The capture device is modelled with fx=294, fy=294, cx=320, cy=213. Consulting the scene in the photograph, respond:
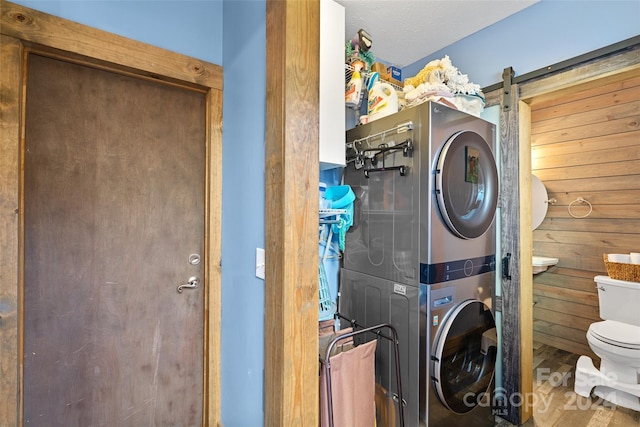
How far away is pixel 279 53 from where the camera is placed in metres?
0.99

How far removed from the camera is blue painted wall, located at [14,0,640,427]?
120 centimetres

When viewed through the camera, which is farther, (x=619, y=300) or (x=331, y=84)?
(x=619, y=300)

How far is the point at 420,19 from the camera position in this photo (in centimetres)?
197

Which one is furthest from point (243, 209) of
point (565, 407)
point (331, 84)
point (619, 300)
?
point (619, 300)

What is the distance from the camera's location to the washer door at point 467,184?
4.70 ft

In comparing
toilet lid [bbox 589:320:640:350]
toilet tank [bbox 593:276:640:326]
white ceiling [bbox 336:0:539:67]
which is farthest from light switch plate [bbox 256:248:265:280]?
toilet tank [bbox 593:276:640:326]

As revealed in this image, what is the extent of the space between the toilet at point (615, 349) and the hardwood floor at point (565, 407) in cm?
9

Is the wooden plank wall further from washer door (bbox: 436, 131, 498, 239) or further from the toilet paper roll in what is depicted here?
washer door (bbox: 436, 131, 498, 239)

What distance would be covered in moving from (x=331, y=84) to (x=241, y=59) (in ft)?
1.61

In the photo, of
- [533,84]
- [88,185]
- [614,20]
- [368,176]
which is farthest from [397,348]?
[614,20]

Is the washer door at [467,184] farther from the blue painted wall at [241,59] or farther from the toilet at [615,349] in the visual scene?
the toilet at [615,349]

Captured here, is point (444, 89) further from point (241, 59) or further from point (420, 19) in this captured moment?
point (241, 59)

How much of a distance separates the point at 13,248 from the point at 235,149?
0.92 meters

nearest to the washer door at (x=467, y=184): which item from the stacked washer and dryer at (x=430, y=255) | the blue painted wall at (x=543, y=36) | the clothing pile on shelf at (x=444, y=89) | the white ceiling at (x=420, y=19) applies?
the stacked washer and dryer at (x=430, y=255)
